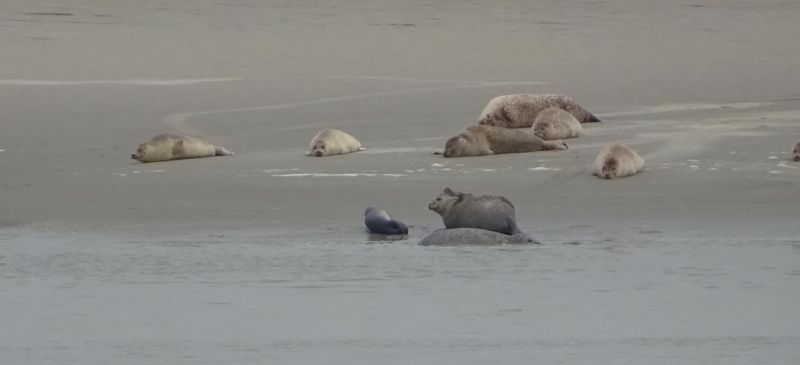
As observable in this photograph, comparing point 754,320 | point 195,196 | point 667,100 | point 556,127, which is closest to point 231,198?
point 195,196

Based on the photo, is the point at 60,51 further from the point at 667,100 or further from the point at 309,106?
the point at 667,100

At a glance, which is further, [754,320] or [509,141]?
[509,141]

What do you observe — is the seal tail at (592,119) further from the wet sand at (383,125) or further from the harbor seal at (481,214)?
the harbor seal at (481,214)

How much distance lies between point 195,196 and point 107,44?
24.7 feet

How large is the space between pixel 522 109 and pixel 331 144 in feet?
9.04

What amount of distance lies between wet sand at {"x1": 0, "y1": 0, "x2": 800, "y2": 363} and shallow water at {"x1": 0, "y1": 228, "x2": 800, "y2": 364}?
1.6 inches

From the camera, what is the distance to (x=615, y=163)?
34.1ft

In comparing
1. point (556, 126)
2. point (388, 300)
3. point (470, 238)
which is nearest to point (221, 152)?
point (556, 126)

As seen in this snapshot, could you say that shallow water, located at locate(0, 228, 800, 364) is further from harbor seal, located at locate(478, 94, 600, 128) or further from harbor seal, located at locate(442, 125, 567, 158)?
harbor seal, located at locate(478, 94, 600, 128)

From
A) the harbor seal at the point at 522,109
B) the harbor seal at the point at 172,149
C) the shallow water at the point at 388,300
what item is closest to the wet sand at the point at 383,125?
the shallow water at the point at 388,300

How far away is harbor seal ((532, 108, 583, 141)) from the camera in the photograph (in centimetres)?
1242

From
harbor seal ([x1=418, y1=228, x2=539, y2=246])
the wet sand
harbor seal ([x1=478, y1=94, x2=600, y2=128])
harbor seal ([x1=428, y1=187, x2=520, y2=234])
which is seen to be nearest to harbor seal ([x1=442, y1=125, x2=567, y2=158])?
the wet sand

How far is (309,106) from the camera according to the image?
14.7 metres

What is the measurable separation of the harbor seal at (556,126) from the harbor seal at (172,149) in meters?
2.11
